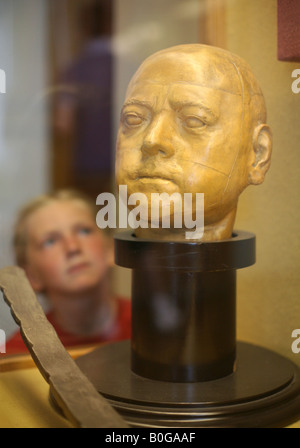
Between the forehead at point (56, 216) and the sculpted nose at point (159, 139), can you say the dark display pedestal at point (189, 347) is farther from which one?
the forehead at point (56, 216)

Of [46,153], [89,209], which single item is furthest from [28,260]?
[46,153]

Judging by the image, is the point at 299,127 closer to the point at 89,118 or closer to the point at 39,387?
the point at 39,387

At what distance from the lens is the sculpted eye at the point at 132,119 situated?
1130 mm

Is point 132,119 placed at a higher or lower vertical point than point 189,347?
higher

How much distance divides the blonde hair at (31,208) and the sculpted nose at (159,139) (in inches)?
29.1

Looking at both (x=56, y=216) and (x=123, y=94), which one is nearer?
(x=123, y=94)

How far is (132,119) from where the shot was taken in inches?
44.8

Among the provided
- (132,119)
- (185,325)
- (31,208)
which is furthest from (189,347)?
(31,208)

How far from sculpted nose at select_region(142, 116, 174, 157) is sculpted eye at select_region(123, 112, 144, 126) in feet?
0.18

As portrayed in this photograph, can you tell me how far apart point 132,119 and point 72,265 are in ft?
2.40

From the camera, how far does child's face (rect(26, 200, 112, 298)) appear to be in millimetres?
1727

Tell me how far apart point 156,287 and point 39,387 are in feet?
1.15

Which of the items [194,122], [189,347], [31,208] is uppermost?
[194,122]

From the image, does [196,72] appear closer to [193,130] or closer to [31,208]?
[193,130]
